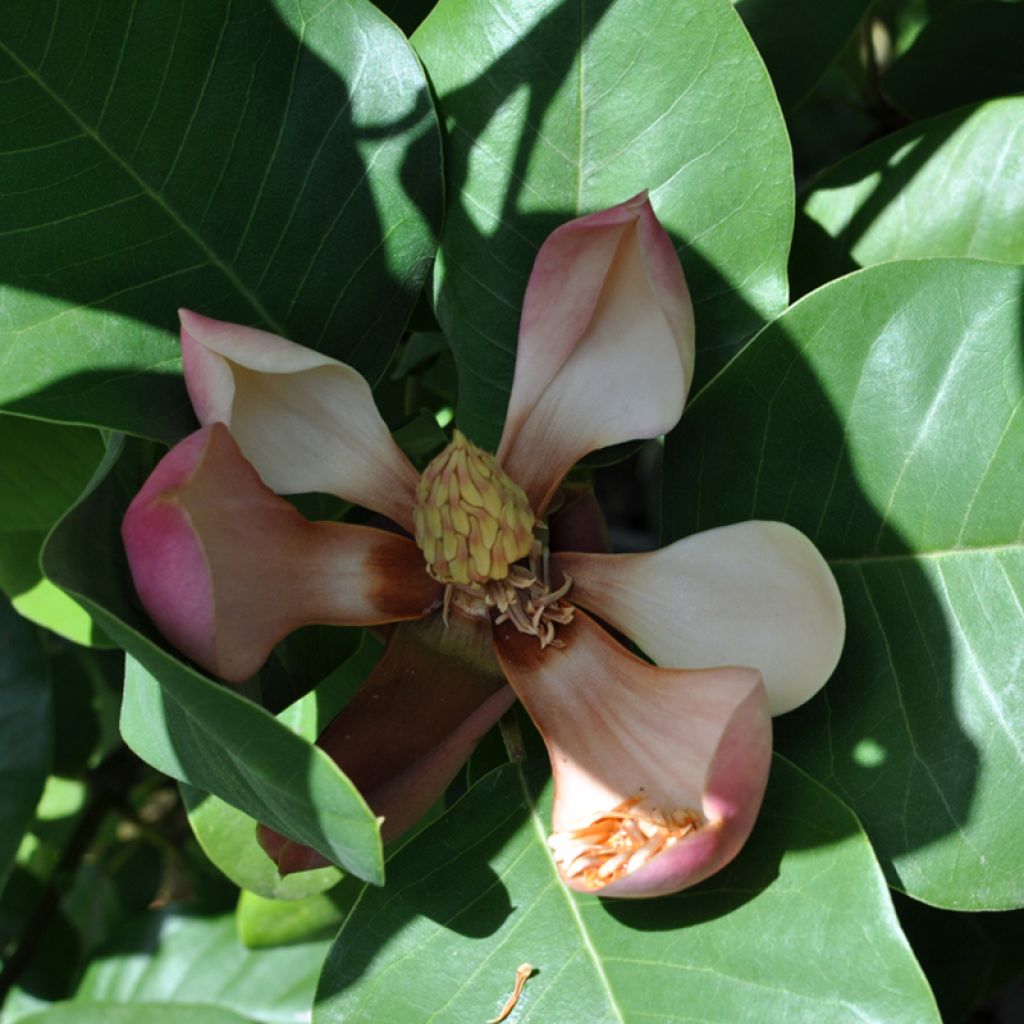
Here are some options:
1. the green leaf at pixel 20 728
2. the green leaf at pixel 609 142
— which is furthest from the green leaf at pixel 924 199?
the green leaf at pixel 20 728

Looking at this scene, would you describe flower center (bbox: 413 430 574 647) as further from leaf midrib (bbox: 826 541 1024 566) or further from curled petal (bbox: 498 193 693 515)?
leaf midrib (bbox: 826 541 1024 566)

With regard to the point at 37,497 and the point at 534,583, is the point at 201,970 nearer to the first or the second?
the point at 37,497

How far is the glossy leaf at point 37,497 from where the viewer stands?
1.01 m

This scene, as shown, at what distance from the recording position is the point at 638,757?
73 centimetres

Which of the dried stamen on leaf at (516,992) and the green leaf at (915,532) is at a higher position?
the green leaf at (915,532)

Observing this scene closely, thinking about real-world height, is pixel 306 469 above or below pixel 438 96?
below

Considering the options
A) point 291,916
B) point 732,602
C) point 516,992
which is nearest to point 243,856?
point 291,916

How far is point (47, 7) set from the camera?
0.74 meters

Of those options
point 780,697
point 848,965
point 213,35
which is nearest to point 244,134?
point 213,35

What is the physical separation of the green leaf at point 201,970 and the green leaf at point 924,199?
83 cm

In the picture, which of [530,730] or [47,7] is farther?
[530,730]

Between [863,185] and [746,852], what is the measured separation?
554mm

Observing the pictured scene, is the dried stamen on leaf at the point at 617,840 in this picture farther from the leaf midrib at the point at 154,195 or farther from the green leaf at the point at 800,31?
the green leaf at the point at 800,31

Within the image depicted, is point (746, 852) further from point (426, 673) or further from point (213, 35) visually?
point (213, 35)
